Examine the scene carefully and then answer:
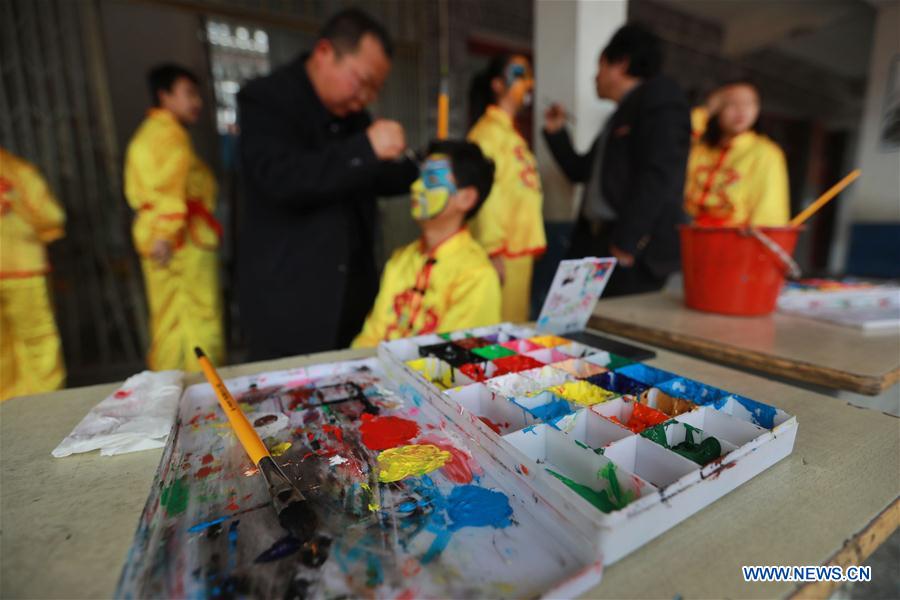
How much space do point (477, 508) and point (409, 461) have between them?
0.40 feet

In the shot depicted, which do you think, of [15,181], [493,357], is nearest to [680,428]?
[493,357]

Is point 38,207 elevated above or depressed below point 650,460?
above

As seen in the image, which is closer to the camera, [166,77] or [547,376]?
[547,376]

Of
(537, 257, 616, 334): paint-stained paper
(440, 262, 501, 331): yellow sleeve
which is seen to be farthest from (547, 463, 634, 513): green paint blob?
(440, 262, 501, 331): yellow sleeve

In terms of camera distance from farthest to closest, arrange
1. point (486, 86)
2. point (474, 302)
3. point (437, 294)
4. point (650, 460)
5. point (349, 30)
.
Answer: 1. point (486, 86)
2. point (349, 30)
3. point (437, 294)
4. point (474, 302)
5. point (650, 460)

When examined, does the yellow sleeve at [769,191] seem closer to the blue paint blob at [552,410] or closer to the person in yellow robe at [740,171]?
the person in yellow robe at [740,171]

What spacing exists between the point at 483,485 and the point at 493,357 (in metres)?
0.35

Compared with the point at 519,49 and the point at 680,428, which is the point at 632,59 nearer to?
the point at 680,428

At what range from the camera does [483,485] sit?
535 mm

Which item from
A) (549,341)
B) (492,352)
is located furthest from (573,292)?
(492,352)

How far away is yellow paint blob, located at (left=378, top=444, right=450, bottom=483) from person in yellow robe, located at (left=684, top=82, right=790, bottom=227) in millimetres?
2335

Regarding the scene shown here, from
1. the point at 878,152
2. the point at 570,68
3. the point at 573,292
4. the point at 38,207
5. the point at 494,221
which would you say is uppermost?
the point at 570,68

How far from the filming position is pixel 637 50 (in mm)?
1817

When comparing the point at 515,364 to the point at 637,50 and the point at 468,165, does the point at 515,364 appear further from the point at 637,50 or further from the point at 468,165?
the point at 637,50
